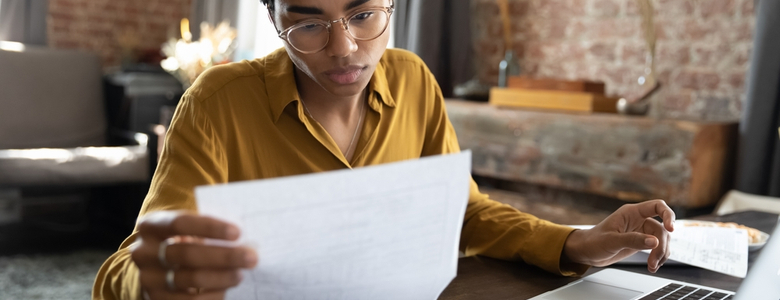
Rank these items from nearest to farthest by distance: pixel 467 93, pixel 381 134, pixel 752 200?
pixel 381 134 → pixel 752 200 → pixel 467 93

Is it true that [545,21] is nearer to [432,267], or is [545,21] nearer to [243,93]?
[243,93]

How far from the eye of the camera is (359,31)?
3.15 feet

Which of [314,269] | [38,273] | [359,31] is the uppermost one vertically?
[359,31]

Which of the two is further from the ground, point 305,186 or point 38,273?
point 305,186

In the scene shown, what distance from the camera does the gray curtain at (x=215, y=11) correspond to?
4.11 metres

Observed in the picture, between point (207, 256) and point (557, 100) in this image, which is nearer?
point (207, 256)

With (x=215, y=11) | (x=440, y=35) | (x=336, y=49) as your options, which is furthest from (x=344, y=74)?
(x=215, y=11)

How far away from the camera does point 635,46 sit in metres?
2.96

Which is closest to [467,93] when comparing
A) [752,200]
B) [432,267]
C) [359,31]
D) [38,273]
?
[752,200]

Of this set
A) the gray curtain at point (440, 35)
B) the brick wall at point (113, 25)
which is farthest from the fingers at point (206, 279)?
the brick wall at point (113, 25)

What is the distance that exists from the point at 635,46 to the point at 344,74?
234 cm

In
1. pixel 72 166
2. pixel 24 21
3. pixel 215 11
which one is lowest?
pixel 72 166

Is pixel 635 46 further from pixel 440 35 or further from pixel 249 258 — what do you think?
pixel 249 258

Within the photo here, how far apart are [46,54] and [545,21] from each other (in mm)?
2583
